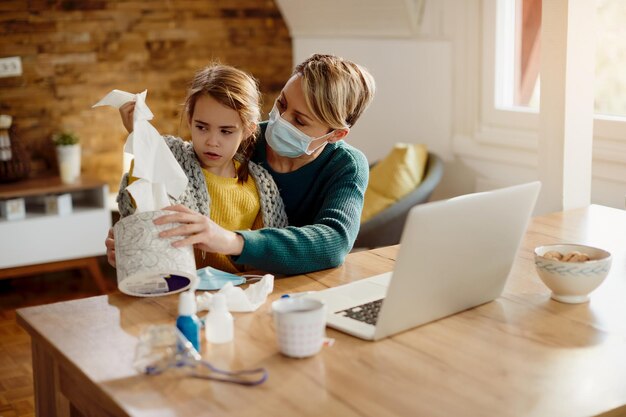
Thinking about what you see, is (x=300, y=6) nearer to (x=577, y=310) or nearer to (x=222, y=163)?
(x=222, y=163)

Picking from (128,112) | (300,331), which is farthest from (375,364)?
(128,112)

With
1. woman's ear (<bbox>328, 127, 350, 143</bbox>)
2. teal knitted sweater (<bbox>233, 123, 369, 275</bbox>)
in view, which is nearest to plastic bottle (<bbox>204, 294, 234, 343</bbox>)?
teal knitted sweater (<bbox>233, 123, 369, 275</bbox>)

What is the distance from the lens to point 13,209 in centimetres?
413

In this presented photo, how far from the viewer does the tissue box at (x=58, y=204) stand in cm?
424

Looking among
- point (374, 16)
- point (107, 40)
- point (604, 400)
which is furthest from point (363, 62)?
point (604, 400)

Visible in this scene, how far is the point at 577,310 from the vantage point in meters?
1.69

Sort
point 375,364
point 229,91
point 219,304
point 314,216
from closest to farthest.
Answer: point 375,364, point 219,304, point 229,91, point 314,216

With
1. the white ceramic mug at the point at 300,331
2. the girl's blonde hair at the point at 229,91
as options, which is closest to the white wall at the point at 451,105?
the girl's blonde hair at the point at 229,91

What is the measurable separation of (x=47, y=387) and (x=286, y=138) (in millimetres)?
826

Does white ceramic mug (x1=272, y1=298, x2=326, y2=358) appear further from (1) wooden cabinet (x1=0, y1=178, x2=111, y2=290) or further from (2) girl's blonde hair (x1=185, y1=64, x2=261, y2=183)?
(1) wooden cabinet (x1=0, y1=178, x2=111, y2=290)

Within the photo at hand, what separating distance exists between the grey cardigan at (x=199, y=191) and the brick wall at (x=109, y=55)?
2.43 meters

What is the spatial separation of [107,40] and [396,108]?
1.64 meters

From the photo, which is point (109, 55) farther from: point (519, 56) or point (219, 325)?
point (219, 325)

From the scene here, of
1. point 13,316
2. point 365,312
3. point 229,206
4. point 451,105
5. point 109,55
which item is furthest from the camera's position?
point 109,55
